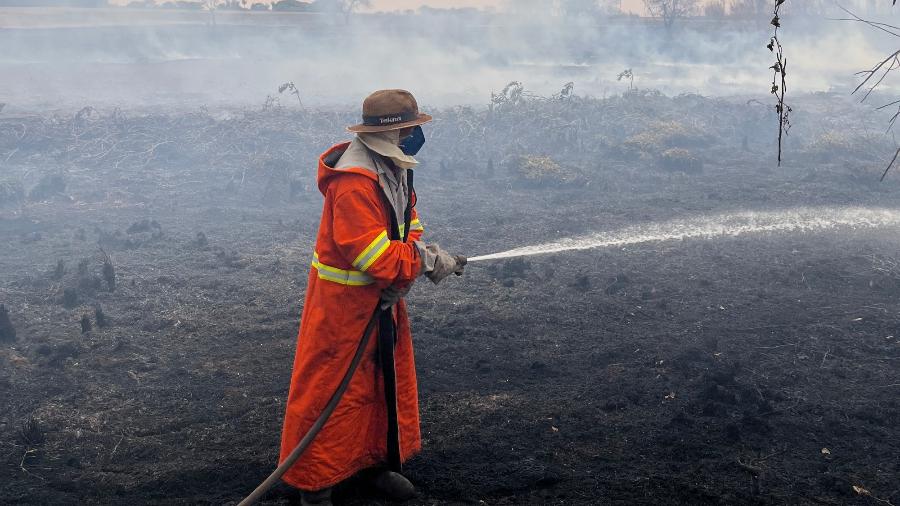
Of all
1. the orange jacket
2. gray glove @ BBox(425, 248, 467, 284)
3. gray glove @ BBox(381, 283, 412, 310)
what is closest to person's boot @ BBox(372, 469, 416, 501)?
the orange jacket

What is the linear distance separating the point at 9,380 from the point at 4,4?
120ft

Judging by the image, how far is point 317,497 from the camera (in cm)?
371

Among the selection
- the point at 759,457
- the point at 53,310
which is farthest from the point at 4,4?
the point at 759,457

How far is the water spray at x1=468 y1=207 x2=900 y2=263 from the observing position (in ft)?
32.3

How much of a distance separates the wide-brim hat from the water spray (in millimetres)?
5880

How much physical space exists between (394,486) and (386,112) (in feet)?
6.69

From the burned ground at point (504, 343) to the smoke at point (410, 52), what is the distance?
47.9 ft

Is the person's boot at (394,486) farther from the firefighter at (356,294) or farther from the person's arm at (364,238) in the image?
the person's arm at (364,238)

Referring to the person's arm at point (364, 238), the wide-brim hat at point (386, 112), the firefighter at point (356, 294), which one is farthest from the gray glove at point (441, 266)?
the wide-brim hat at point (386, 112)

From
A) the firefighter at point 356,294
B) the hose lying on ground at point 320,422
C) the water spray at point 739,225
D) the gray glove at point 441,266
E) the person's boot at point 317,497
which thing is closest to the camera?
the hose lying on ground at point 320,422

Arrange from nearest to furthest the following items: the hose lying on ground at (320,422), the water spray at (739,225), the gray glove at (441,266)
Result: the hose lying on ground at (320,422) < the gray glove at (441,266) < the water spray at (739,225)

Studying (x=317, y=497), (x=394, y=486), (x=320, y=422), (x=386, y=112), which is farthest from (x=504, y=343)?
(x=386, y=112)

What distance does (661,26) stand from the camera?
3459 centimetres

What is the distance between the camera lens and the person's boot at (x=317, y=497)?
3707mm
